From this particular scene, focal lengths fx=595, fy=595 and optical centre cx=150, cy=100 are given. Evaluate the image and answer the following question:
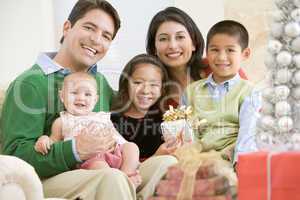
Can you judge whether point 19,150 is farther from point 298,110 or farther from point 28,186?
point 298,110

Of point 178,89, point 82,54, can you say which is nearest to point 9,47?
point 82,54

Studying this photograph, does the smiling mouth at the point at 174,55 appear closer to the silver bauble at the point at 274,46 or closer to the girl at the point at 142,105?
the girl at the point at 142,105

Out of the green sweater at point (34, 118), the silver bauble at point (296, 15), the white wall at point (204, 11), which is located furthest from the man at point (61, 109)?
the silver bauble at point (296, 15)

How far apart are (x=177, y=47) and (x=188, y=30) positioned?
0.34ft

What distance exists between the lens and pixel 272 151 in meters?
2.65

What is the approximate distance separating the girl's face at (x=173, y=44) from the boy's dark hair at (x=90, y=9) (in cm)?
23

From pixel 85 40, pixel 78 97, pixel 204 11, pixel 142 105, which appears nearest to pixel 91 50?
pixel 85 40

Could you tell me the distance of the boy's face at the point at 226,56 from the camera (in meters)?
2.99

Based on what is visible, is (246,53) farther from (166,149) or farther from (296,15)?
(166,149)

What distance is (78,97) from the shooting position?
9.55 ft

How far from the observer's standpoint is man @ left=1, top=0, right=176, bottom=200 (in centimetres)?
272

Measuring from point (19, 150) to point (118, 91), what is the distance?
0.58 metres

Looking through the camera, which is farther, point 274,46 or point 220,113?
point 220,113

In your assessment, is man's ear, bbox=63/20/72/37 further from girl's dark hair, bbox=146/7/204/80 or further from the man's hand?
the man's hand
